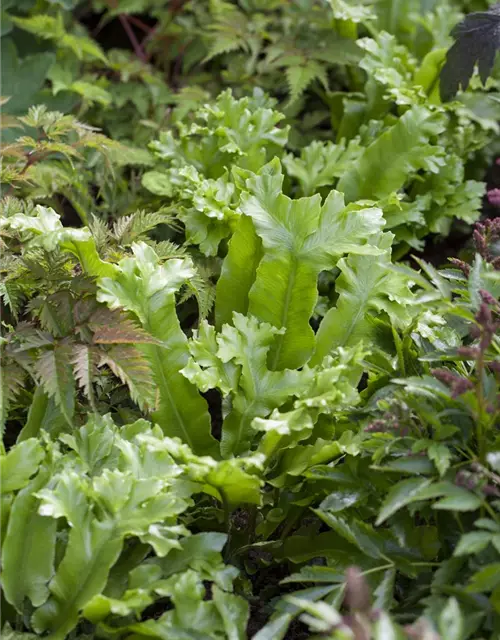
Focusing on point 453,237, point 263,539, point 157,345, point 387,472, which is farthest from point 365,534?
point 453,237

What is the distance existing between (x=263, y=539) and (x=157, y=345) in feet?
1.33

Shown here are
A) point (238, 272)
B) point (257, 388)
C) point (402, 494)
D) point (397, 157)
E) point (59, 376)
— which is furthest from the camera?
point (397, 157)

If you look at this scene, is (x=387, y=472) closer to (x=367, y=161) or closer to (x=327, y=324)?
(x=327, y=324)

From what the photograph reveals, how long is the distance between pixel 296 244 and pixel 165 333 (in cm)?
29

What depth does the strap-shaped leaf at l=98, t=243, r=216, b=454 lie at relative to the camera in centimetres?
132

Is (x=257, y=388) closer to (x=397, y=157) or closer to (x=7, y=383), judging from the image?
(x=7, y=383)

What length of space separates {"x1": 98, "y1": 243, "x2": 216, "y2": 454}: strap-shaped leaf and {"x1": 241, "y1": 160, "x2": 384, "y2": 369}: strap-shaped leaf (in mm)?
151

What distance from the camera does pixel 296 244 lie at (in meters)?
1.38

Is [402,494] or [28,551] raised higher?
[402,494]

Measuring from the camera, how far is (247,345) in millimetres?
1353

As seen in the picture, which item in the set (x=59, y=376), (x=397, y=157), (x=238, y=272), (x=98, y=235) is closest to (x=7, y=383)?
(x=59, y=376)

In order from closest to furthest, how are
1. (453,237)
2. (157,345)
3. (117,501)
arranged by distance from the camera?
(117,501)
(157,345)
(453,237)

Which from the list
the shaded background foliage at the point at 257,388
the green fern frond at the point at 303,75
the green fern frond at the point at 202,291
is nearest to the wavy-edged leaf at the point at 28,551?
the shaded background foliage at the point at 257,388

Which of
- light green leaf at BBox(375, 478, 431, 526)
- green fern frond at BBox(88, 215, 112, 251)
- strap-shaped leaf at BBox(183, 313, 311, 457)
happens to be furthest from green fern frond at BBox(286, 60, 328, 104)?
light green leaf at BBox(375, 478, 431, 526)
